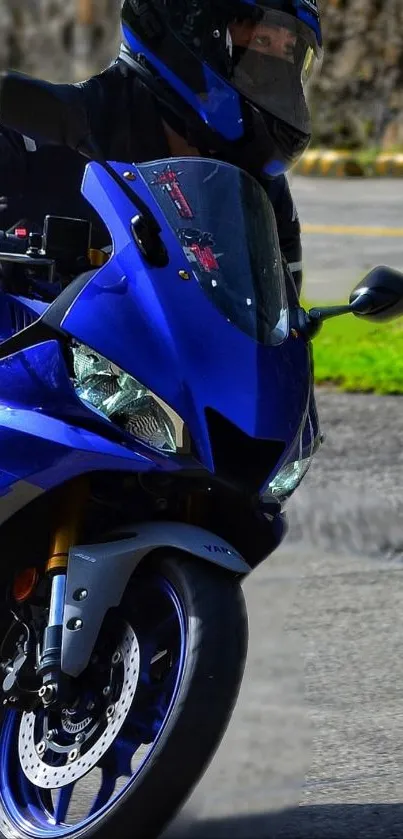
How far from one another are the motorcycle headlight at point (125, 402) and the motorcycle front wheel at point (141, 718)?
22 cm

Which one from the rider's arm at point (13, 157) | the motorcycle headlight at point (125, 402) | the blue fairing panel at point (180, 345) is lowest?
the motorcycle headlight at point (125, 402)

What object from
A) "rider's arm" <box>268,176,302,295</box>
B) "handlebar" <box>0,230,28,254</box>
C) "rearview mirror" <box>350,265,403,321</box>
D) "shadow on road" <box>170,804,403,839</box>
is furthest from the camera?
"rider's arm" <box>268,176,302,295</box>

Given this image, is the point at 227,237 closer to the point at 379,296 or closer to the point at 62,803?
the point at 379,296

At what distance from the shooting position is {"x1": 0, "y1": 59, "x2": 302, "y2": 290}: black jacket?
3.86 metres

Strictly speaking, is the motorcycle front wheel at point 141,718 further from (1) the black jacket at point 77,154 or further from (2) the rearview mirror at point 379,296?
(1) the black jacket at point 77,154

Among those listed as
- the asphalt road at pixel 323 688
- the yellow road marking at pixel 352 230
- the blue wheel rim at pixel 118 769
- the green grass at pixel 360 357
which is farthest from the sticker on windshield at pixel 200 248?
the yellow road marking at pixel 352 230

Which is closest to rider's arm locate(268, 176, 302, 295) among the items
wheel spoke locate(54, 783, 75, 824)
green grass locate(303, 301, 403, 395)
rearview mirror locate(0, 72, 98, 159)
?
rearview mirror locate(0, 72, 98, 159)

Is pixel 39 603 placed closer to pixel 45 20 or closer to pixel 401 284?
pixel 401 284

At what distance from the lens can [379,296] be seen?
12.6 feet

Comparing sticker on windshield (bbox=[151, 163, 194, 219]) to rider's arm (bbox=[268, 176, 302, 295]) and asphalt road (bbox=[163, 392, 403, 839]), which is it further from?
asphalt road (bbox=[163, 392, 403, 839])

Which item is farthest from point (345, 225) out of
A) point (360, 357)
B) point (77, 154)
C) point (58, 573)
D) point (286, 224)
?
point (58, 573)

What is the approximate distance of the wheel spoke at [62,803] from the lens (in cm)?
352

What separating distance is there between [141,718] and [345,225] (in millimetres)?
12825

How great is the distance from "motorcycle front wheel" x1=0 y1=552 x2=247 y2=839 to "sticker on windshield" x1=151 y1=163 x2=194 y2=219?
2.12 feet
